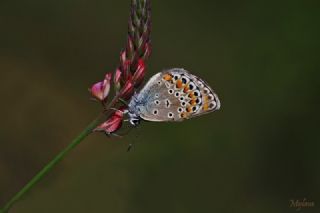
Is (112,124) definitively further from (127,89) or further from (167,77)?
(167,77)

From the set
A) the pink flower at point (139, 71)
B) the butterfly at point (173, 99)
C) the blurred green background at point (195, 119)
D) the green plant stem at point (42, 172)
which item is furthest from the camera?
the blurred green background at point (195, 119)

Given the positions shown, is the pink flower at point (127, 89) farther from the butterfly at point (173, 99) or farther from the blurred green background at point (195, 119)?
the blurred green background at point (195, 119)

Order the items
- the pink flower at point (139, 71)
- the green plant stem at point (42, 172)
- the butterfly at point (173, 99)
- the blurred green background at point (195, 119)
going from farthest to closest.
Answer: the blurred green background at point (195, 119) → the butterfly at point (173, 99) → the pink flower at point (139, 71) → the green plant stem at point (42, 172)

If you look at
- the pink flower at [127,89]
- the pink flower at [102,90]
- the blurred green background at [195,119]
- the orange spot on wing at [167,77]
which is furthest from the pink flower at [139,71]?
the blurred green background at [195,119]

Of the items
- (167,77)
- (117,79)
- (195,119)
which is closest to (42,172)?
(117,79)

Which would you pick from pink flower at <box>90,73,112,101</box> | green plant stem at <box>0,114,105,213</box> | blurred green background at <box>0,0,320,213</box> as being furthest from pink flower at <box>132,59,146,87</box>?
blurred green background at <box>0,0,320,213</box>
